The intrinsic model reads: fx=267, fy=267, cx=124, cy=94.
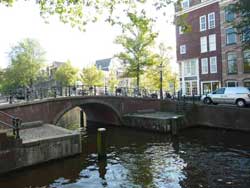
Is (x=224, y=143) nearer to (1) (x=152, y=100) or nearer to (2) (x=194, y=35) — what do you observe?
(1) (x=152, y=100)

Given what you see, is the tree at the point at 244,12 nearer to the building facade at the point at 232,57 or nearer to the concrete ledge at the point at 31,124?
the building facade at the point at 232,57

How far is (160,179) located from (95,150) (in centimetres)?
569

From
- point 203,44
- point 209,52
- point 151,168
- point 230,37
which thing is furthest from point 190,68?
point 151,168

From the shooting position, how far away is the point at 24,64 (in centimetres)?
3962

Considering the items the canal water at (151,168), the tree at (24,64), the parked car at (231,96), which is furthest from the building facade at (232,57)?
the tree at (24,64)

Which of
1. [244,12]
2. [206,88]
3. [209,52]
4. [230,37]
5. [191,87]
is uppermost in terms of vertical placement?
[230,37]

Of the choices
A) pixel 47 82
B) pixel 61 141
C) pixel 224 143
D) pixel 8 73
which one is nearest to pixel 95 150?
pixel 61 141

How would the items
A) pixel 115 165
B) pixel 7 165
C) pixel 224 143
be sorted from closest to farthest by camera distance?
pixel 7 165
pixel 115 165
pixel 224 143

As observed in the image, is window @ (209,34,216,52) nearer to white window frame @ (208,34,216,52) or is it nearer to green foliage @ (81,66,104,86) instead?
white window frame @ (208,34,216,52)

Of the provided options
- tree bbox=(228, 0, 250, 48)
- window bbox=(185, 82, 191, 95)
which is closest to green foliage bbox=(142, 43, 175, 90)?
window bbox=(185, 82, 191, 95)

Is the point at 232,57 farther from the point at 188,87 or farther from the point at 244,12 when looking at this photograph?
the point at 244,12

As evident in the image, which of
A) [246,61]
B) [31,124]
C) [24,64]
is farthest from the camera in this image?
[24,64]

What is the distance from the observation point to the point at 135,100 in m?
25.0

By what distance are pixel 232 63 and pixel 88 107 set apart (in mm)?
16585
